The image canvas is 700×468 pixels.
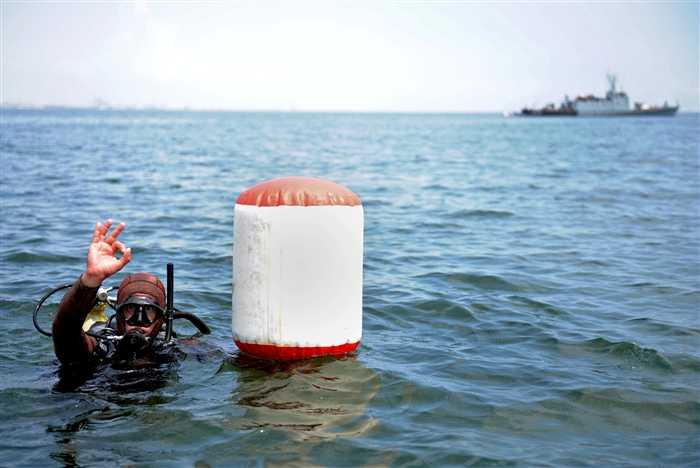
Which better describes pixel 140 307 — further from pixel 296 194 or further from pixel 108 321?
pixel 296 194

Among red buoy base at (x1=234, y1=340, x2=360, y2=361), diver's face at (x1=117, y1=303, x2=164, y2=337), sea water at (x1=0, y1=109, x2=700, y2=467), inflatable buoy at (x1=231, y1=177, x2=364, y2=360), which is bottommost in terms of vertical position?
sea water at (x1=0, y1=109, x2=700, y2=467)

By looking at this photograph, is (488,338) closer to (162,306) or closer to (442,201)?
(162,306)

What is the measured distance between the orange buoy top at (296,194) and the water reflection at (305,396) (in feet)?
3.92

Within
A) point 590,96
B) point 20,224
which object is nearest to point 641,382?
point 20,224

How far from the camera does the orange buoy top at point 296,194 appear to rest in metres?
4.70

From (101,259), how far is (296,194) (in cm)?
137

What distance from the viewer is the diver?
4.58 metres

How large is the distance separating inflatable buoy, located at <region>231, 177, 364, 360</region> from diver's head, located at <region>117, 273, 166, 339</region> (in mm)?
652

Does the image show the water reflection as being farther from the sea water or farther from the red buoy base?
the red buoy base

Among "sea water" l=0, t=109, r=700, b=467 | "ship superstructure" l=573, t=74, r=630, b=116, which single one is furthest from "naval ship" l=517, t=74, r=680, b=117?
"sea water" l=0, t=109, r=700, b=467

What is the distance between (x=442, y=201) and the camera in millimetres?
18203

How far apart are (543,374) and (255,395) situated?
2.45 m

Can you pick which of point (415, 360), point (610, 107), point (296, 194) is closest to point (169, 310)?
point (296, 194)

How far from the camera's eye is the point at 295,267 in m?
4.71
